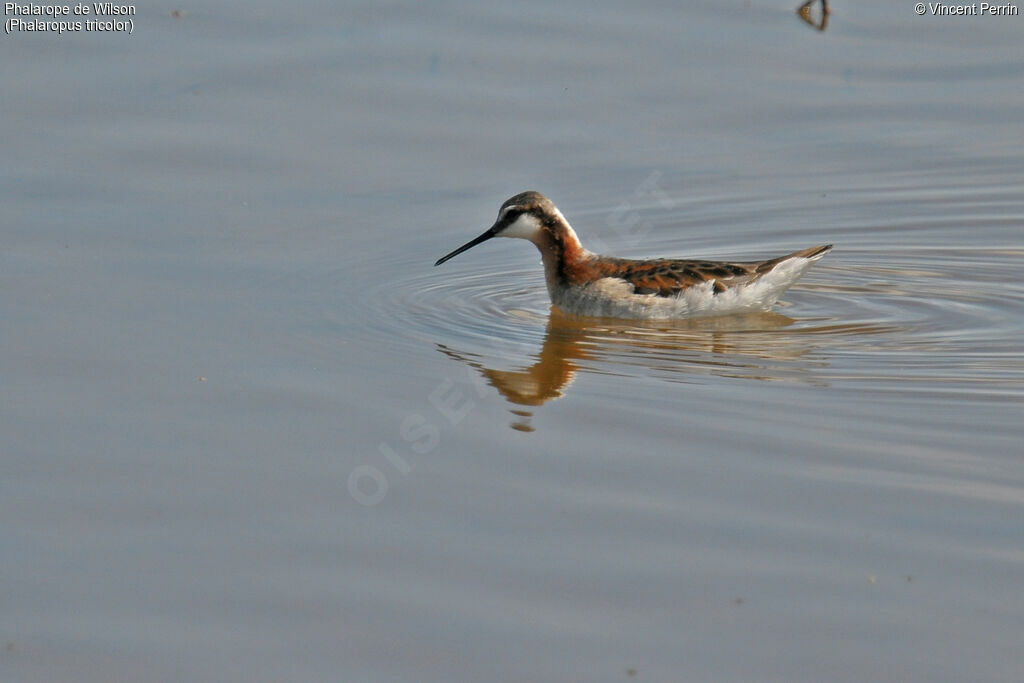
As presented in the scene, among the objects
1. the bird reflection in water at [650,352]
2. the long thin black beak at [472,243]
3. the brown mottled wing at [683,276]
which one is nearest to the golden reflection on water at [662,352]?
the bird reflection in water at [650,352]

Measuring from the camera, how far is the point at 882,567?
5.80 metres

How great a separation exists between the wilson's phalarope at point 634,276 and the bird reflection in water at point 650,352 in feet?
0.35

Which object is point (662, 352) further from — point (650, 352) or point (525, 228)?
point (525, 228)

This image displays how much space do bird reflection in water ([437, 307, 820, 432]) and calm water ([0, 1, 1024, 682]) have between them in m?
0.05

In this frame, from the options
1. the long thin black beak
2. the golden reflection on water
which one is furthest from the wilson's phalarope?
the golden reflection on water

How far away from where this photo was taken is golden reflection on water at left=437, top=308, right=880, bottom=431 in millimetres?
8484

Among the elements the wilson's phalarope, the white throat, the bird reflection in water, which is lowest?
the bird reflection in water

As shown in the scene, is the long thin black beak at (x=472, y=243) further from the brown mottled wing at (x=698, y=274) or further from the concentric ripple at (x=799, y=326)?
the brown mottled wing at (x=698, y=274)

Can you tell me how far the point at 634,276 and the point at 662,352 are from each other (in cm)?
125

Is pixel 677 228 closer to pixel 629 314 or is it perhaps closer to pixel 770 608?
pixel 629 314

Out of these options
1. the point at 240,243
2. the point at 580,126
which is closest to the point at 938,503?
the point at 240,243

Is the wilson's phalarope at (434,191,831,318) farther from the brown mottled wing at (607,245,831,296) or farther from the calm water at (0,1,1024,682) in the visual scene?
the calm water at (0,1,1024,682)

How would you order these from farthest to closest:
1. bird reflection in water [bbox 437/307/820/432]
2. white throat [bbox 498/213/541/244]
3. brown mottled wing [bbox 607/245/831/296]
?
white throat [bbox 498/213/541/244] < brown mottled wing [bbox 607/245/831/296] < bird reflection in water [bbox 437/307/820/432]

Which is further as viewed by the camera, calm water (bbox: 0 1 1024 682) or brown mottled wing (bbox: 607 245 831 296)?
brown mottled wing (bbox: 607 245 831 296)
